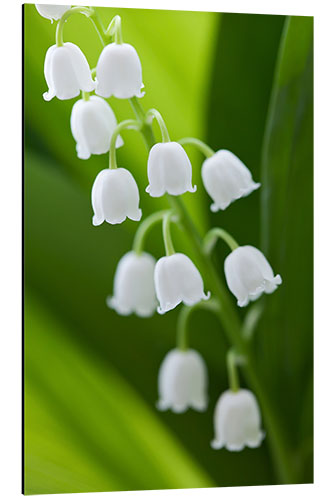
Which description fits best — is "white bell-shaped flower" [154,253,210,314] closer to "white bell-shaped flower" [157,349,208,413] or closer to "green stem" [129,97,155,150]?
"green stem" [129,97,155,150]

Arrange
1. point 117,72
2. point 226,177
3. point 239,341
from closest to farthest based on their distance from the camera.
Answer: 1. point 117,72
2. point 226,177
3. point 239,341

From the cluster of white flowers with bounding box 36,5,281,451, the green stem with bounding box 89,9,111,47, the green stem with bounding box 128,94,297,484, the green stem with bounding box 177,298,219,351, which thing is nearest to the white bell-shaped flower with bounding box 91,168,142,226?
the cluster of white flowers with bounding box 36,5,281,451

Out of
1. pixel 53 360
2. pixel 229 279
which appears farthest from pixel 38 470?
pixel 229 279

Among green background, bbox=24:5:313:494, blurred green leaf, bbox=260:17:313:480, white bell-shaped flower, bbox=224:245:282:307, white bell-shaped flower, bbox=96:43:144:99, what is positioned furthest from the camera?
green background, bbox=24:5:313:494

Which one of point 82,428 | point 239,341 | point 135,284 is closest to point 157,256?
point 135,284

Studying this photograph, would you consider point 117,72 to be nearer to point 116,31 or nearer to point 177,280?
point 116,31

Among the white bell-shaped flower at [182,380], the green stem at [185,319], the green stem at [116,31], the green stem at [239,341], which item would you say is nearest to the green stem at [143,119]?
the green stem at [239,341]
